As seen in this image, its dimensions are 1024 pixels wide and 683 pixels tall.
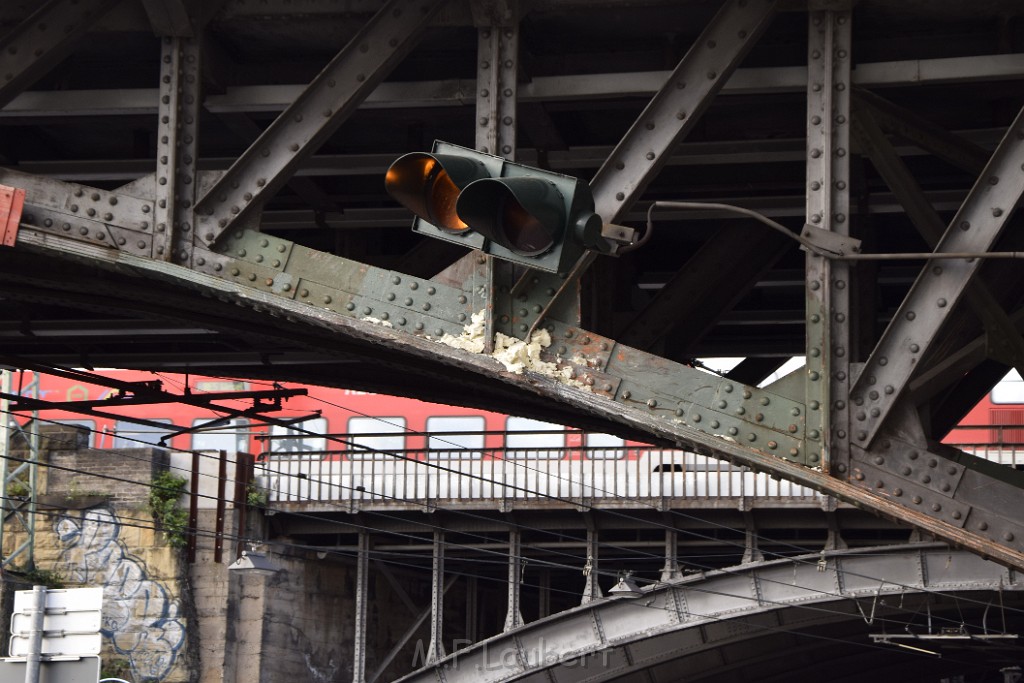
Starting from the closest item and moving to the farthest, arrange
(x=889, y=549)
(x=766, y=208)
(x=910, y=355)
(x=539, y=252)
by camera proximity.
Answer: (x=539, y=252)
(x=910, y=355)
(x=766, y=208)
(x=889, y=549)

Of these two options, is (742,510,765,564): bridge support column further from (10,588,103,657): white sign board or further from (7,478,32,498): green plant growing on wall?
(10,588,103,657): white sign board

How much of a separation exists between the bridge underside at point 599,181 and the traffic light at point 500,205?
2.60 feet

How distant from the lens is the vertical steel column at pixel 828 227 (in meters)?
7.21

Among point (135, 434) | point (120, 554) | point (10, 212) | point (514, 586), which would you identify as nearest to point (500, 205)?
point (10, 212)

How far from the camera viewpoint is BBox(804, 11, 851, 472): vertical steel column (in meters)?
7.21

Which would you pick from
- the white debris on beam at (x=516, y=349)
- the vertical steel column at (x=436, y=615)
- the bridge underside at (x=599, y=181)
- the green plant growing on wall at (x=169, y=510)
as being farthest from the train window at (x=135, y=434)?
the white debris on beam at (x=516, y=349)

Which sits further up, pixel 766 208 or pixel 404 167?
pixel 766 208

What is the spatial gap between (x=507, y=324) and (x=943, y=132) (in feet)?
9.24

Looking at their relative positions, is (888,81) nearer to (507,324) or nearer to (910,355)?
(910,355)

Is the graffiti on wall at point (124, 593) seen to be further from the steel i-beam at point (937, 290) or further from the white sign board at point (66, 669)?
the steel i-beam at point (937, 290)

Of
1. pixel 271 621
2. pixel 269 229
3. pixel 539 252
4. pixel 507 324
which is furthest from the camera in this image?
pixel 271 621

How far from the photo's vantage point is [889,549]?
3459 centimetres

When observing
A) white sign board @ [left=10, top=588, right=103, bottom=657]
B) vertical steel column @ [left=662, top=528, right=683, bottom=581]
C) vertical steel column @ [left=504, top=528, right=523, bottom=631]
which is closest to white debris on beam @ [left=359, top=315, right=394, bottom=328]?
white sign board @ [left=10, top=588, right=103, bottom=657]

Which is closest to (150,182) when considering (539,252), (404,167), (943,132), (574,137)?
(404,167)
